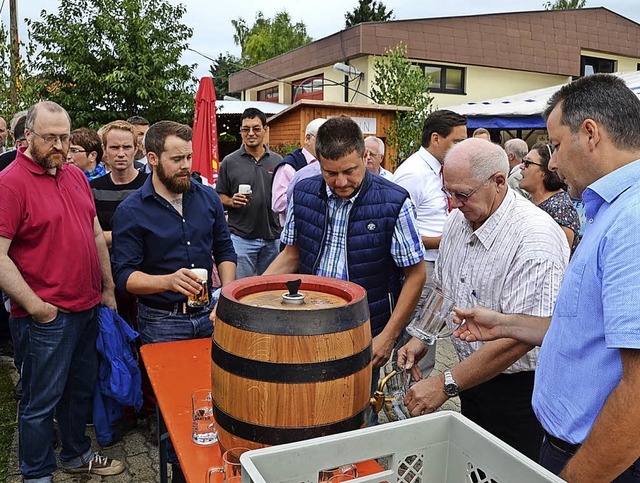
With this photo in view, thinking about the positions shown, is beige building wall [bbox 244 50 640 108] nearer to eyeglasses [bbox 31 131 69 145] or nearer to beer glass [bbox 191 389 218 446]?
eyeglasses [bbox 31 131 69 145]

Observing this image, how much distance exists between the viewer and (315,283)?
176cm

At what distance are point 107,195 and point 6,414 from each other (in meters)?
1.92

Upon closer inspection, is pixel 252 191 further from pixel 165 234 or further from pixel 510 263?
pixel 510 263

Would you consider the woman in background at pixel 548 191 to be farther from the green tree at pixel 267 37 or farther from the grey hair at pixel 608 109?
the green tree at pixel 267 37

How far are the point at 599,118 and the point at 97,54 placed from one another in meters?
11.0

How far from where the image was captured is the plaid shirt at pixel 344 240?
8.66ft

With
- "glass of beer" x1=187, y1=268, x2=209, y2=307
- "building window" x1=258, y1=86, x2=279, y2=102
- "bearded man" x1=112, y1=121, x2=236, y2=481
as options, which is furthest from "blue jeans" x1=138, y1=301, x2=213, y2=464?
"building window" x1=258, y1=86, x2=279, y2=102

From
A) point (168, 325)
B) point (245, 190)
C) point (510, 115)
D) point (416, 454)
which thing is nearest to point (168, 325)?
point (168, 325)

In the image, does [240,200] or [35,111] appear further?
[240,200]

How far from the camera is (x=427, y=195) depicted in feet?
13.7

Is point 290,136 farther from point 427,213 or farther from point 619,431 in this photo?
point 619,431

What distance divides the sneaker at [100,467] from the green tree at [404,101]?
9.42 metres

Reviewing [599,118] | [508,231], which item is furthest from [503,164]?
[599,118]

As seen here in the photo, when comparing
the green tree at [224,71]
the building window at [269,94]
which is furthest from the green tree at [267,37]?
the building window at [269,94]
